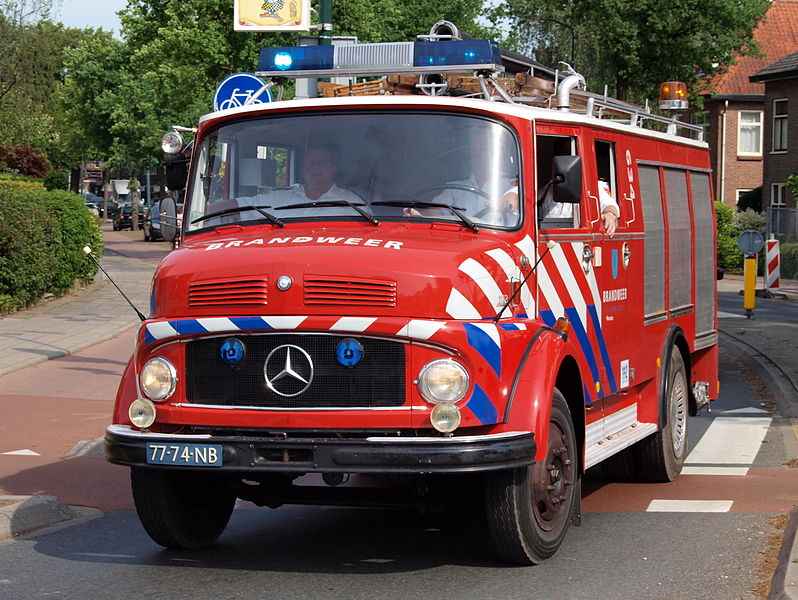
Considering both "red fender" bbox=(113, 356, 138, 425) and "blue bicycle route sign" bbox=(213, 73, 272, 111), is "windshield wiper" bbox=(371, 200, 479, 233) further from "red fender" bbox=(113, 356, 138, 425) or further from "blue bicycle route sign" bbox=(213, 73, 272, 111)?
"blue bicycle route sign" bbox=(213, 73, 272, 111)

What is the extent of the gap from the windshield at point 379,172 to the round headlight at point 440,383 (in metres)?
0.99

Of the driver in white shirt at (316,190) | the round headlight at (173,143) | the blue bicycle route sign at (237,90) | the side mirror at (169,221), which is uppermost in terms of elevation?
the blue bicycle route sign at (237,90)

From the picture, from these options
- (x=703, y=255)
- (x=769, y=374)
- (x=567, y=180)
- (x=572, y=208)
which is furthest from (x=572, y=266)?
(x=769, y=374)

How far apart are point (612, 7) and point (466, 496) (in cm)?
4458

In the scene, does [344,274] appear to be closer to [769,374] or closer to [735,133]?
[769,374]

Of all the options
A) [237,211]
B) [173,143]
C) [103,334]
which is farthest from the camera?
[103,334]

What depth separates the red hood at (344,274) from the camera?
5.99 metres

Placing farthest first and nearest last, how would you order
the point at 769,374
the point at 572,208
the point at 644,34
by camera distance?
the point at 644,34, the point at 769,374, the point at 572,208

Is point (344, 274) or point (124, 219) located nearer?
point (344, 274)

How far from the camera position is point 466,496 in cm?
645

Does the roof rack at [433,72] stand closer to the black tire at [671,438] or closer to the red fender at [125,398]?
the black tire at [671,438]

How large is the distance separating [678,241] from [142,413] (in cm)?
491

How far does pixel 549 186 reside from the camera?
695 cm

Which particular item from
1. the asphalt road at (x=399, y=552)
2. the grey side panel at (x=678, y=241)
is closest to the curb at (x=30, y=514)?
the asphalt road at (x=399, y=552)
